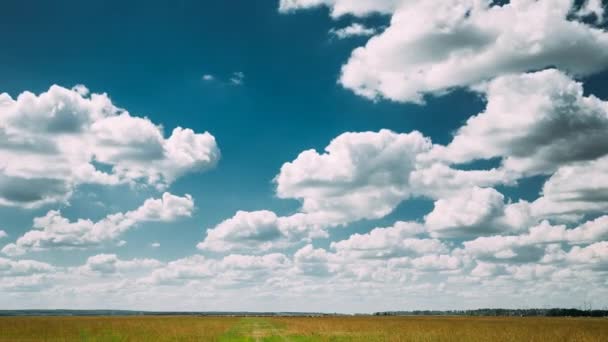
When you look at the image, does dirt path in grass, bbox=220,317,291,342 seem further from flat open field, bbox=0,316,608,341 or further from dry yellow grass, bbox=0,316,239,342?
dry yellow grass, bbox=0,316,239,342

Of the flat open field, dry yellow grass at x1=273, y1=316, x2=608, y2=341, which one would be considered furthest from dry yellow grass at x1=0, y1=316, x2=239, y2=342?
dry yellow grass at x1=273, y1=316, x2=608, y2=341

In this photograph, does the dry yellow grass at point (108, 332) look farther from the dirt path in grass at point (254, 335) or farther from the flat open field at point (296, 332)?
the dirt path in grass at point (254, 335)

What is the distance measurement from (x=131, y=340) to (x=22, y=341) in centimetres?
628

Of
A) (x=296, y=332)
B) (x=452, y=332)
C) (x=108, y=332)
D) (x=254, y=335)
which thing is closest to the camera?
(x=254, y=335)

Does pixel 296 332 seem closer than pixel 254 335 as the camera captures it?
No

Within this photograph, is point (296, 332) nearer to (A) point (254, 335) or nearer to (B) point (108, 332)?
(A) point (254, 335)

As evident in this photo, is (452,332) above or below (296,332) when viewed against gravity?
above

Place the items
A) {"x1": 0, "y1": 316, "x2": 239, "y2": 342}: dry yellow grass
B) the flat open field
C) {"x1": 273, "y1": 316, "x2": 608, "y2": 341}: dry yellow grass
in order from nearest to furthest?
{"x1": 273, "y1": 316, "x2": 608, "y2": 341}: dry yellow grass
the flat open field
{"x1": 0, "y1": 316, "x2": 239, "y2": 342}: dry yellow grass

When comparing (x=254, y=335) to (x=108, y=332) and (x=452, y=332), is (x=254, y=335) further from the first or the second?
(x=452, y=332)

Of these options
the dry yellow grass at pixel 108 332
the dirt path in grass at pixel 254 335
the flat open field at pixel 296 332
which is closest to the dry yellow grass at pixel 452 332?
the flat open field at pixel 296 332

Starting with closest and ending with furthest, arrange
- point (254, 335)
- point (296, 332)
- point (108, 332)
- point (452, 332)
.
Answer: point (254, 335) → point (452, 332) → point (108, 332) → point (296, 332)

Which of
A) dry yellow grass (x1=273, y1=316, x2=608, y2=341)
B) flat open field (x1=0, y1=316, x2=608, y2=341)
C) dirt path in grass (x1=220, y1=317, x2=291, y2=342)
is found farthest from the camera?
dirt path in grass (x1=220, y1=317, x2=291, y2=342)

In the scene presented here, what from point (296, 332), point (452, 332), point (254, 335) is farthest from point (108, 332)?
point (452, 332)

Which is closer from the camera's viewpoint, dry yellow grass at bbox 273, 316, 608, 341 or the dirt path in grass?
dry yellow grass at bbox 273, 316, 608, 341
